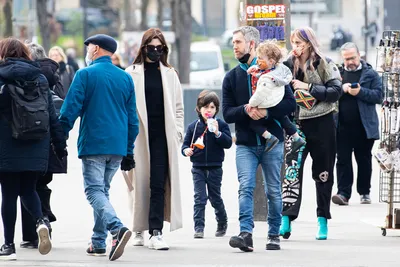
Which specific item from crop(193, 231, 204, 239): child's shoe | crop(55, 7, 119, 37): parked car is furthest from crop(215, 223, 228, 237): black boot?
crop(55, 7, 119, 37): parked car

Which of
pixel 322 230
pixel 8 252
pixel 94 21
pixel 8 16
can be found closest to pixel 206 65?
pixel 8 16

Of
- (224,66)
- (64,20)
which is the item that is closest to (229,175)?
(224,66)

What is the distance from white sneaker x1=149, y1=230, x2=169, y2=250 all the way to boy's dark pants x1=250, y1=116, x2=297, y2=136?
4.02ft

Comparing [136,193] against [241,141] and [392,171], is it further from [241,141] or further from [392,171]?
[392,171]

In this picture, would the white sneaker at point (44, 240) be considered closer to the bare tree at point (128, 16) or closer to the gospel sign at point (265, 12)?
the gospel sign at point (265, 12)

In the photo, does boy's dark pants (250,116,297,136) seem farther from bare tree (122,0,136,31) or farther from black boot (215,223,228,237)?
bare tree (122,0,136,31)

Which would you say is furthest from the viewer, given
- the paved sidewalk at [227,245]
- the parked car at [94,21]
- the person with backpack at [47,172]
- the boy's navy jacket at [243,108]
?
the parked car at [94,21]

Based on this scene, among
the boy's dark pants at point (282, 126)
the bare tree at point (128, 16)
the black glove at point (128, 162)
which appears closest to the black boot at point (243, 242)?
the boy's dark pants at point (282, 126)

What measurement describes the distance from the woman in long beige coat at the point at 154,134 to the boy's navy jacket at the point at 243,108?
1.80ft

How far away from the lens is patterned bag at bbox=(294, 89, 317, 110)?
10.0 m

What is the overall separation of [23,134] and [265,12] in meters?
3.23

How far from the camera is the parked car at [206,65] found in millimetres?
32625

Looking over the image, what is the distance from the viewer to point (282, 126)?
9.45 metres

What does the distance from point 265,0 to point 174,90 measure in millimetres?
1823
